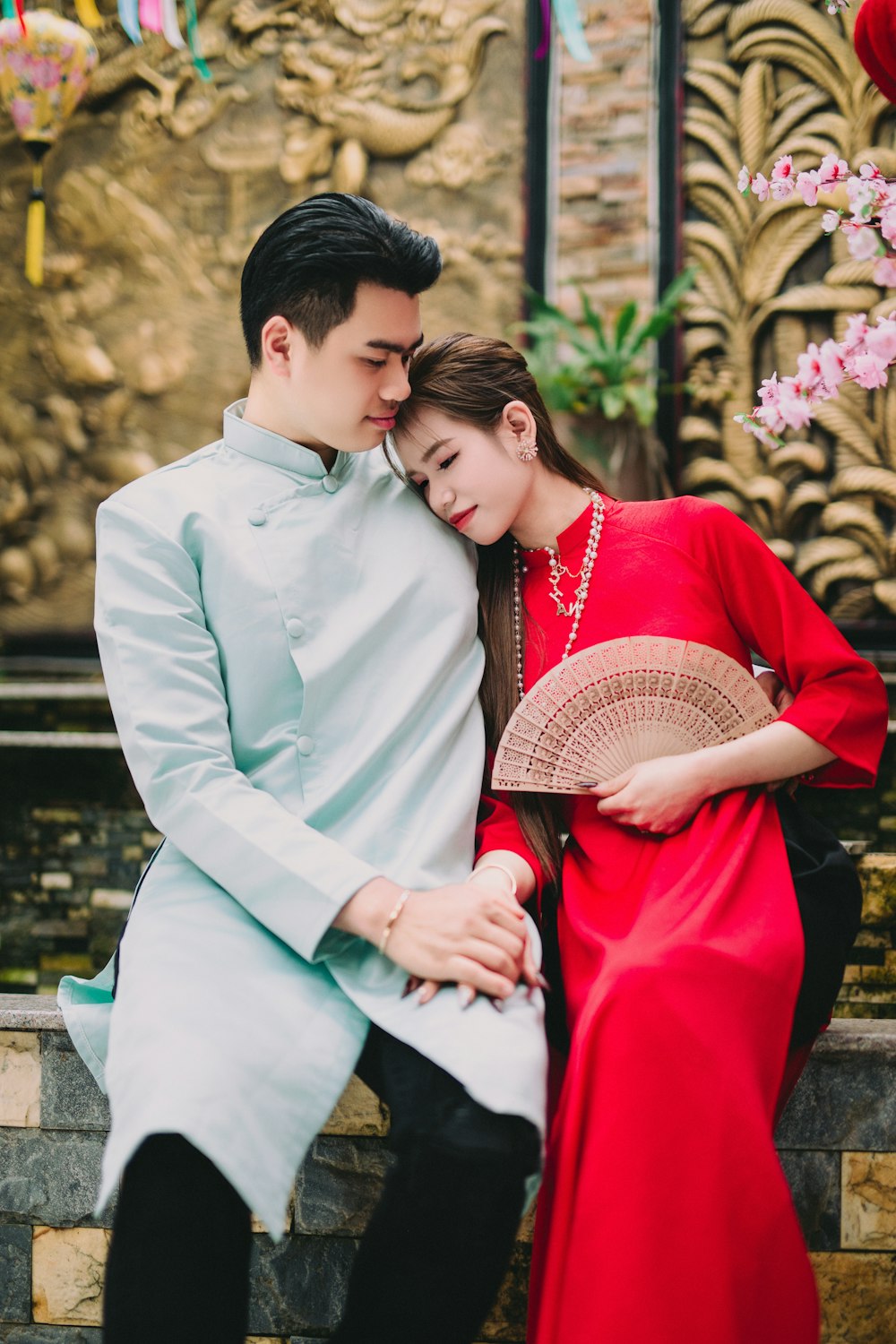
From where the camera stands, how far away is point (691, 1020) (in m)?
1.53

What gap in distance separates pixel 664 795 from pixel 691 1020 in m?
0.41

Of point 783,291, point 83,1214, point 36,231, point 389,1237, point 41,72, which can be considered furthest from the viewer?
point 36,231

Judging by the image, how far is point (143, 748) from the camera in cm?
165

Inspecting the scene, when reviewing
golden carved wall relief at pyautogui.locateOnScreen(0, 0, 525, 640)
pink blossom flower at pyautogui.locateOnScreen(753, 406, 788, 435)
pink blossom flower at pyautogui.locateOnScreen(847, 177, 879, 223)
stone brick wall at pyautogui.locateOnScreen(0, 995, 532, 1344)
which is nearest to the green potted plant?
golden carved wall relief at pyautogui.locateOnScreen(0, 0, 525, 640)

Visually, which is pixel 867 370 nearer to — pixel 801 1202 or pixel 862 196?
pixel 862 196

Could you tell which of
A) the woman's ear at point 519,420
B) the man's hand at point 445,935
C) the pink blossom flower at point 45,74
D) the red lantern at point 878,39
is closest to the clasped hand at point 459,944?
the man's hand at point 445,935

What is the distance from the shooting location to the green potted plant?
4.65 m

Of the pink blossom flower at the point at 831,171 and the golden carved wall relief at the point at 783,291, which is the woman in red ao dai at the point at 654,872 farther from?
the golden carved wall relief at the point at 783,291

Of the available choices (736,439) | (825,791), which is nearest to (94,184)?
(736,439)

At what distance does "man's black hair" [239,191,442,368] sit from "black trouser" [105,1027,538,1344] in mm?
1234

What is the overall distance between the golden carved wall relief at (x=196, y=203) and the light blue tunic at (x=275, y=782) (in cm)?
334

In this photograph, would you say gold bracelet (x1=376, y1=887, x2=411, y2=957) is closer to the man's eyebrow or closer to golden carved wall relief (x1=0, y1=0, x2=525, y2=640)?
the man's eyebrow

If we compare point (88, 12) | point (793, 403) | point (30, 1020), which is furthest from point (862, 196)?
point (88, 12)

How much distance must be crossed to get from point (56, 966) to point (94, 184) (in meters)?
3.49
